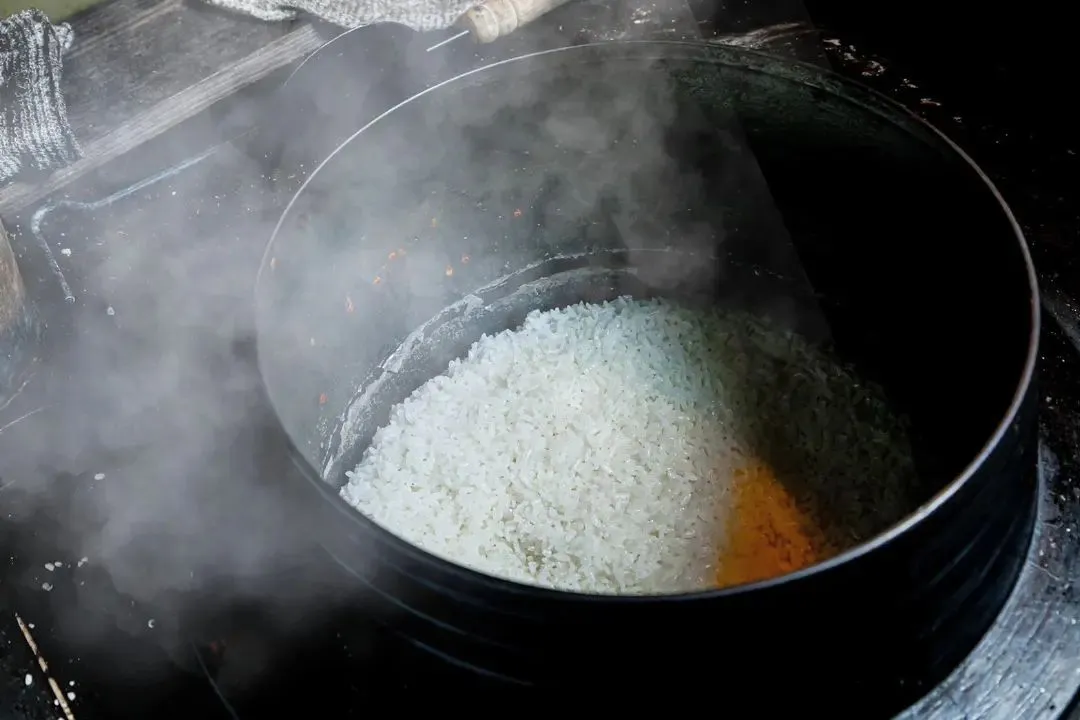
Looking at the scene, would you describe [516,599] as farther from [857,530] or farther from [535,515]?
[857,530]

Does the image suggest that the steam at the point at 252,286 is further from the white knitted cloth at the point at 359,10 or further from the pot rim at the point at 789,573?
the white knitted cloth at the point at 359,10

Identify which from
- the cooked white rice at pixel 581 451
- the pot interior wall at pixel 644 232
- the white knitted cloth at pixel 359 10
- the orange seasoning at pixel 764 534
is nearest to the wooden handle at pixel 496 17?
the white knitted cloth at pixel 359 10

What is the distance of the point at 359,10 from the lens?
211cm

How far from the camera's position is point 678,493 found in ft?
6.25

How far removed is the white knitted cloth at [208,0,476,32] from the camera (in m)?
2.09

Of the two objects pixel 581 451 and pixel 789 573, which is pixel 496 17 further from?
pixel 789 573

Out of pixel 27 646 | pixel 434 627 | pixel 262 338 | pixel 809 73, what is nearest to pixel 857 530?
pixel 809 73

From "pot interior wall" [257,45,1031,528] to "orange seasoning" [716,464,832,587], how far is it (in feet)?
0.95

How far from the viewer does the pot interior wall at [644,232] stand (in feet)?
5.47

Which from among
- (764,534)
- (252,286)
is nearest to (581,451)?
(764,534)

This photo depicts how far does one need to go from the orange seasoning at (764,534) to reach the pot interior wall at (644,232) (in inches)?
11.4

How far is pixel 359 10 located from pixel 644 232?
0.92 m

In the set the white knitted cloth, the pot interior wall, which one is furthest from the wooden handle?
the pot interior wall

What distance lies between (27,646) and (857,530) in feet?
5.29
